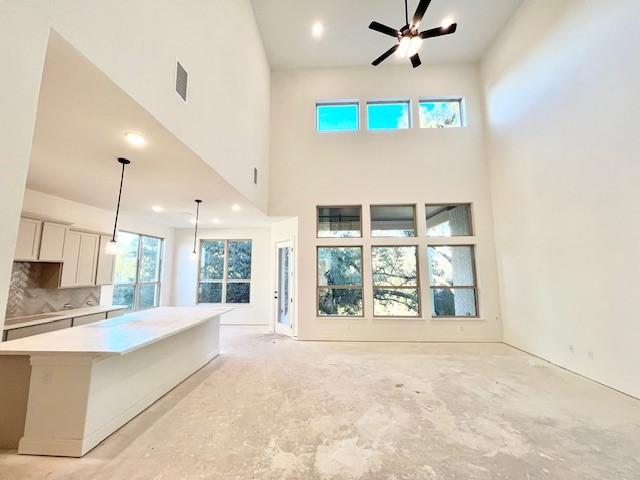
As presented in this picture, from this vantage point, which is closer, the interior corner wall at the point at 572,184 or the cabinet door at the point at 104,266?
the interior corner wall at the point at 572,184

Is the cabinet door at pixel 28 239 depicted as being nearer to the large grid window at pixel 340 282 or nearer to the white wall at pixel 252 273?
the white wall at pixel 252 273

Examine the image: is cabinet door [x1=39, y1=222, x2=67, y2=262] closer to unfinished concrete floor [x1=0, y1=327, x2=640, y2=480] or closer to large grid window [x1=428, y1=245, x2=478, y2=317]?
unfinished concrete floor [x1=0, y1=327, x2=640, y2=480]

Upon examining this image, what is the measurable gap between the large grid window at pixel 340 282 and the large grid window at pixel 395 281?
0.39m

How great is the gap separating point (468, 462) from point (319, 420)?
1.32 m

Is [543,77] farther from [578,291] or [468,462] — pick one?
[468,462]

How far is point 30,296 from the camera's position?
4113 millimetres

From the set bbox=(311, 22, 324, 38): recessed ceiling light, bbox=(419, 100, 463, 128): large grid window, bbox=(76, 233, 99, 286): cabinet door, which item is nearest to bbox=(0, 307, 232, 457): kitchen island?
bbox=(76, 233, 99, 286): cabinet door

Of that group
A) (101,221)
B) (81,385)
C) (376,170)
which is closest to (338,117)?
(376,170)

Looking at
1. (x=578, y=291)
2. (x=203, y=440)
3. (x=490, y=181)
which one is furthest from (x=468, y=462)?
(x=490, y=181)

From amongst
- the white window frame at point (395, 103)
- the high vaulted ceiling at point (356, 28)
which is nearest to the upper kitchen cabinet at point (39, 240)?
the high vaulted ceiling at point (356, 28)

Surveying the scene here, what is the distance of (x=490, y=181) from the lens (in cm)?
614

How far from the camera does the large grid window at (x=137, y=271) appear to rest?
6.12m

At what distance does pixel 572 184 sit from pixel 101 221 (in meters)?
8.31

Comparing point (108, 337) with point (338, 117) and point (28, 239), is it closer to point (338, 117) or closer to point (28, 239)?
point (28, 239)
